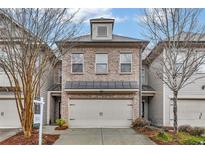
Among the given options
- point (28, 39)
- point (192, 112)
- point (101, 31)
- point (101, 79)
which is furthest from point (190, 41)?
point (28, 39)

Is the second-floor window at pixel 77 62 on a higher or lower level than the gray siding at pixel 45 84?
higher

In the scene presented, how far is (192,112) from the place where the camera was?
21.8 m

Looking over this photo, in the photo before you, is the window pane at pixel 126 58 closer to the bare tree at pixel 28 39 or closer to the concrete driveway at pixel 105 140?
the concrete driveway at pixel 105 140

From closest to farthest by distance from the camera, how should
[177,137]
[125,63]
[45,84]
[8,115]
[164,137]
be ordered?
1. [164,137]
2. [177,137]
3. [8,115]
4. [125,63]
5. [45,84]

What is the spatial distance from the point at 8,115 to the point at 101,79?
679 cm

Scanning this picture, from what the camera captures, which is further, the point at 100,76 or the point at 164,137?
the point at 100,76

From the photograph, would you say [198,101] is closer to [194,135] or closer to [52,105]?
[194,135]

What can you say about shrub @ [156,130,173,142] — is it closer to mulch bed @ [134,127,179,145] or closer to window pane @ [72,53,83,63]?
mulch bed @ [134,127,179,145]

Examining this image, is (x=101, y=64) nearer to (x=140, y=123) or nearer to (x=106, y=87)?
(x=106, y=87)

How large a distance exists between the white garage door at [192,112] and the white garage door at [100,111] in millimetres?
3550

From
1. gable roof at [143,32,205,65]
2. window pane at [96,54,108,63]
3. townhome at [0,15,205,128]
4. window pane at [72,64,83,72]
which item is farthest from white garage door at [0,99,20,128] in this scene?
gable roof at [143,32,205,65]

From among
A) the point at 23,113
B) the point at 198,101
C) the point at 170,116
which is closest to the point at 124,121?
the point at 170,116

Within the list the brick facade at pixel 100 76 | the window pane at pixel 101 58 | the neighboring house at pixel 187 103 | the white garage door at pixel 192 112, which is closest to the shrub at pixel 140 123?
the brick facade at pixel 100 76

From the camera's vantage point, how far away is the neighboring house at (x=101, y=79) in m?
22.0
